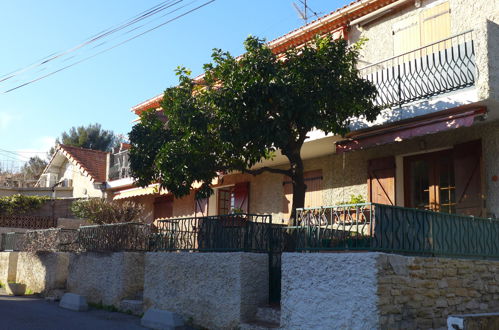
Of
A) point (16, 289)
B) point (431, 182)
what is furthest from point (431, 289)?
point (16, 289)

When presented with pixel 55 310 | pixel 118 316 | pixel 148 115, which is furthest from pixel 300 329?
pixel 55 310

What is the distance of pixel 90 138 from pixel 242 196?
3041cm

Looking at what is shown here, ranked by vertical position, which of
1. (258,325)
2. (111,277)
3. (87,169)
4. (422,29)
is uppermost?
(422,29)

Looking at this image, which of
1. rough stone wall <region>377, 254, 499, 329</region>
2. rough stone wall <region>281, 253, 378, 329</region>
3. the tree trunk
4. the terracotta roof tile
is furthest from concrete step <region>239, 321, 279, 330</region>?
the terracotta roof tile

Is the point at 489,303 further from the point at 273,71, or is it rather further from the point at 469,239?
the point at 273,71

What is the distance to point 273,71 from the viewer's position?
931 centimetres

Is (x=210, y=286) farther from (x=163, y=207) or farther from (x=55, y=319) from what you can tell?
(x=163, y=207)

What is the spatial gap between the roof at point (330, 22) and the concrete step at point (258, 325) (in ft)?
24.0

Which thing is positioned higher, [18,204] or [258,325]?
[18,204]

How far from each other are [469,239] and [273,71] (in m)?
4.37

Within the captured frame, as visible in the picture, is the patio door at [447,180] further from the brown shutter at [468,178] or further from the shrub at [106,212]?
the shrub at [106,212]

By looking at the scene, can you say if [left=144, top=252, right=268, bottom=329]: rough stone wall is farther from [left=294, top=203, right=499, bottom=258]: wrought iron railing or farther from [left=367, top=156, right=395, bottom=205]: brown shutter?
[left=367, top=156, right=395, bottom=205]: brown shutter

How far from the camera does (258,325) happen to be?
845cm

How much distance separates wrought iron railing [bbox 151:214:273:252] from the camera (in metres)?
9.52
